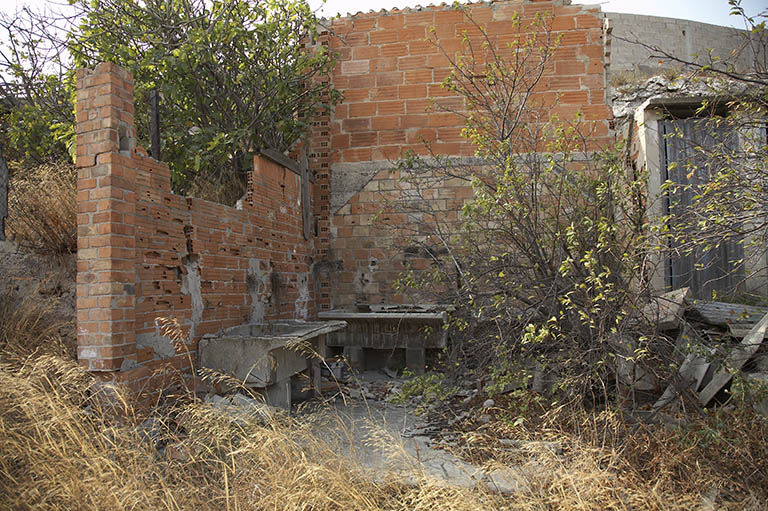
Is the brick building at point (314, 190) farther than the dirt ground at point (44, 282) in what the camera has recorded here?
No

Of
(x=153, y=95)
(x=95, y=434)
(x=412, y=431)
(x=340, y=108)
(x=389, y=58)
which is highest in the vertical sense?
(x=389, y=58)

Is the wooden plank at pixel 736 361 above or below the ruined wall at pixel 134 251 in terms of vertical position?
below

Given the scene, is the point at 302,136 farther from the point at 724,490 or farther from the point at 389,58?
the point at 724,490

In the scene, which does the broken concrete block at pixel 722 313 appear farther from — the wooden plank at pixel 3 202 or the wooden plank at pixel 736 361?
the wooden plank at pixel 3 202

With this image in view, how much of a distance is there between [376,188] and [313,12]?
2.58 meters

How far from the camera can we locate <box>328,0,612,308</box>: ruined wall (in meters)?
7.82

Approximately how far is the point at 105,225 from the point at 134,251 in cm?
31

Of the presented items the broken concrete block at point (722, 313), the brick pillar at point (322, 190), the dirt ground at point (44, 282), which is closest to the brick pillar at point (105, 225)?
the dirt ground at point (44, 282)

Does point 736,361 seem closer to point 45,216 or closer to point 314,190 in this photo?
point 314,190

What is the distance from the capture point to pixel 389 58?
817cm

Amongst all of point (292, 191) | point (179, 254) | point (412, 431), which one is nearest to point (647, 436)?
point (412, 431)

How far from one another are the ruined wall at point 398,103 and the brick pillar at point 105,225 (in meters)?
4.23

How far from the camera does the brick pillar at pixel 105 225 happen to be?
389 cm

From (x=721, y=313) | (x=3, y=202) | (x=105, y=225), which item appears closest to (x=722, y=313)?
(x=721, y=313)
